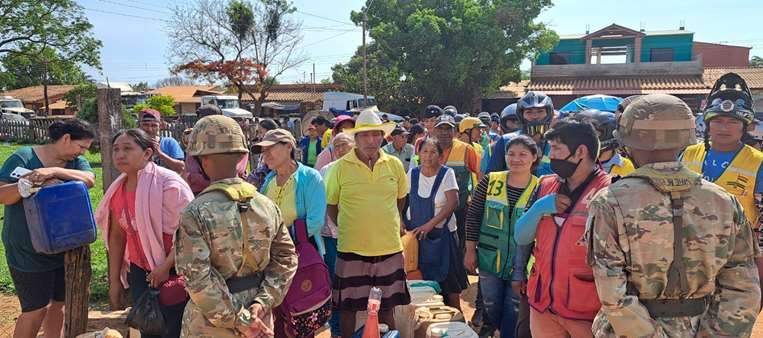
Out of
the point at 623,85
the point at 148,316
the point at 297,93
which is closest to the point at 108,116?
the point at 148,316

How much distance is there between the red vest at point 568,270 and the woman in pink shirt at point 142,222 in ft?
6.29

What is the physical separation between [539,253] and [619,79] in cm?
2523

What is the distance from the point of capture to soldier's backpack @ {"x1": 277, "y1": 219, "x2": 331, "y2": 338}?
9.95 feet

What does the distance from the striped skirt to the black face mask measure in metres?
1.64

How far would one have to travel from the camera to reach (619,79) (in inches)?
985

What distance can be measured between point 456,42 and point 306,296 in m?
20.4

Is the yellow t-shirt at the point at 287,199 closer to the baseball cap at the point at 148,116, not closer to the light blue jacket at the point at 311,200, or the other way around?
the light blue jacket at the point at 311,200

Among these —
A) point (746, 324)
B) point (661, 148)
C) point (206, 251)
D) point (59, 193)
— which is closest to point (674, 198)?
point (661, 148)

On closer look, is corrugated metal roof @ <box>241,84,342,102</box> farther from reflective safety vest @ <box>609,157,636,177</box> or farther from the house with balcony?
reflective safety vest @ <box>609,157,636,177</box>

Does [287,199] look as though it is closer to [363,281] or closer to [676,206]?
[363,281]

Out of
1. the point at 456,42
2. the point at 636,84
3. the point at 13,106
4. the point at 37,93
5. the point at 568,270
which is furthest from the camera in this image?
the point at 37,93

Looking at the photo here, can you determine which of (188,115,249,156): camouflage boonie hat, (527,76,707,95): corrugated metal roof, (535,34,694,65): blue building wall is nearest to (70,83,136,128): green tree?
(188,115,249,156): camouflage boonie hat

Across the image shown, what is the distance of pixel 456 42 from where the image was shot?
22203mm

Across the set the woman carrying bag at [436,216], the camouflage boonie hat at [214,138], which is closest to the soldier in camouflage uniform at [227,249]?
the camouflage boonie hat at [214,138]
